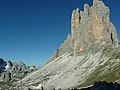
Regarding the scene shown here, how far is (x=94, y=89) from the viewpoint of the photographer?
11525 centimetres

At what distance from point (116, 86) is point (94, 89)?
8.42 meters

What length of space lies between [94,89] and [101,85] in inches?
128

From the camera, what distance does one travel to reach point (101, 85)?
11381 centimetres

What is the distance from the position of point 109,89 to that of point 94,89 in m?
5.48

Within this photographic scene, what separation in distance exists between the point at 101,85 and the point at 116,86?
6409mm

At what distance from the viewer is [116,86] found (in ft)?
381

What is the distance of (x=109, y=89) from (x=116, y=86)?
353 cm

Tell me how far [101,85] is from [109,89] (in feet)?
11.3

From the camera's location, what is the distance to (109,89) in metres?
114
